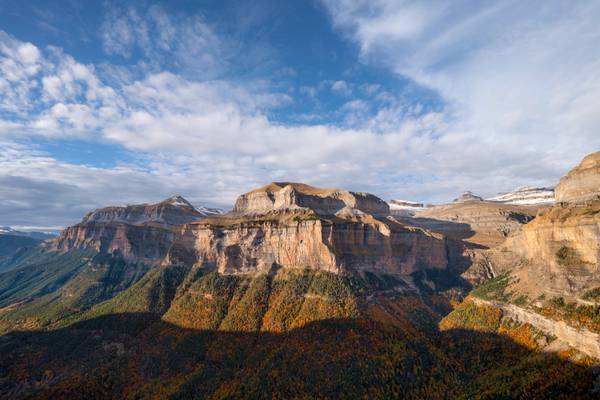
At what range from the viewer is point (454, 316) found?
5738 inches

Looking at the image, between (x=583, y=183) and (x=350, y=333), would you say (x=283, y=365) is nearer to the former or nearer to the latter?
(x=350, y=333)

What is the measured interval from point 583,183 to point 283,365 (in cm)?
14437

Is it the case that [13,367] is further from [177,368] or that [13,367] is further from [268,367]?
[268,367]

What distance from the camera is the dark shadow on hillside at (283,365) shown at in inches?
3713

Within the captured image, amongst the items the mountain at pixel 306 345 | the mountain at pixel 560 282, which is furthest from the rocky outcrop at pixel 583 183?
the mountain at pixel 306 345

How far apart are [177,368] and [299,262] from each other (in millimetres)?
82839

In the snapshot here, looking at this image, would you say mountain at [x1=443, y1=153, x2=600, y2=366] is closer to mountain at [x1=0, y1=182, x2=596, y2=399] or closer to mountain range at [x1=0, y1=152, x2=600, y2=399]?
mountain range at [x1=0, y1=152, x2=600, y2=399]

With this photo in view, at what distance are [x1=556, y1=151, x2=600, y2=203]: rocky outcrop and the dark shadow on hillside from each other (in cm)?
7119

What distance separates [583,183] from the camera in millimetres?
134625

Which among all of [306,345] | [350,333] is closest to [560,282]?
[350,333]

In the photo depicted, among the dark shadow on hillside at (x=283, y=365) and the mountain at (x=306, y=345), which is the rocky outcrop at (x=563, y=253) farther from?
the dark shadow on hillside at (x=283, y=365)

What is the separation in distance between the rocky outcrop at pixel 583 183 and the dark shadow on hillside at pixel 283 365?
71.2 m

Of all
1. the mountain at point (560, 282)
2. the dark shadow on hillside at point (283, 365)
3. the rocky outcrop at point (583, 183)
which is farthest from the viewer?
the rocky outcrop at point (583, 183)

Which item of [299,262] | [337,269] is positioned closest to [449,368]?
[337,269]
